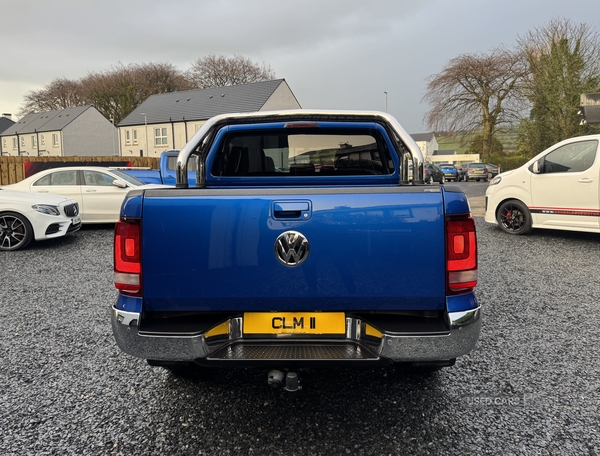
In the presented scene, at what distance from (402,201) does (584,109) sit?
652 inches

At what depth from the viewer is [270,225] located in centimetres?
222

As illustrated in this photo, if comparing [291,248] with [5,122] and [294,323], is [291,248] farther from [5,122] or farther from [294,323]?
[5,122]

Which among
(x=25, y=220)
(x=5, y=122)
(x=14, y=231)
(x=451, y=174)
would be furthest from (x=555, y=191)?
(x=5, y=122)

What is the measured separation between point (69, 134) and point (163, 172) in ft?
159

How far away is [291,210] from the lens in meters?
2.21

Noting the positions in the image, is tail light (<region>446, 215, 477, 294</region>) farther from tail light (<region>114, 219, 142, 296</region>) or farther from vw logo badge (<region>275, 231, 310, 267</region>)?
tail light (<region>114, 219, 142, 296</region>)

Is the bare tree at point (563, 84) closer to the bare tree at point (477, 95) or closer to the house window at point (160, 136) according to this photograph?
the bare tree at point (477, 95)

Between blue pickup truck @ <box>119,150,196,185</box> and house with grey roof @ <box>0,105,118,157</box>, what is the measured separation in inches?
1754

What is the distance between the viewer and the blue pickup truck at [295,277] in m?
2.22

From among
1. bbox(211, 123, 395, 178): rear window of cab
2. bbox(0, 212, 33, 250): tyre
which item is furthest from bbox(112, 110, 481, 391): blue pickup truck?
bbox(0, 212, 33, 250): tyre

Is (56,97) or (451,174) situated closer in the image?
(451,174)

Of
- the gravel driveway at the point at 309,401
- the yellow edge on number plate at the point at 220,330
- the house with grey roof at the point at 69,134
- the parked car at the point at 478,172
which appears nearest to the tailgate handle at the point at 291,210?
the yellow edge on number plate at the point at 220,330

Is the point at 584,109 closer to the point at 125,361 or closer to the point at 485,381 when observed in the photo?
the point at 485,381

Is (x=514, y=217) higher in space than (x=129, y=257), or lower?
lower
